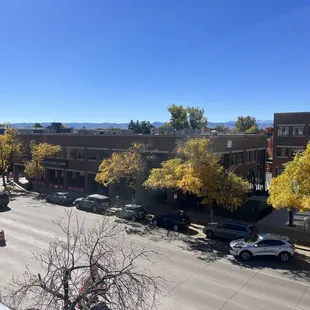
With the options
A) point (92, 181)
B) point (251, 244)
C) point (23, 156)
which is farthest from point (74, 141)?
point (251, 244)

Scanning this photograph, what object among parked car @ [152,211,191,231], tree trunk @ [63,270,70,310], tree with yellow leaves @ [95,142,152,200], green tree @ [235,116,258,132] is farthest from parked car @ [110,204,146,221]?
green tree @ [235,116,258,132]

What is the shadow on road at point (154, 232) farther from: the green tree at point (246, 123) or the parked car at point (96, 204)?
the green tree at point (246, 123)

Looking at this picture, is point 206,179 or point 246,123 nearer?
point 206,179

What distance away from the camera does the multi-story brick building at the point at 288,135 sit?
47.4 metres

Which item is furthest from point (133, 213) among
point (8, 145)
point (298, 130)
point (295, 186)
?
point (298, 130)

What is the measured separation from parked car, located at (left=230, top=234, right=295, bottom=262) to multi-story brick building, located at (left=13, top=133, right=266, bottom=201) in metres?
15.2

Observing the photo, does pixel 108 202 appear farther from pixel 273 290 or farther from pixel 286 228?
pixel 273 290

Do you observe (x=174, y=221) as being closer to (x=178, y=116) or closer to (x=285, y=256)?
(x=285, y=256)

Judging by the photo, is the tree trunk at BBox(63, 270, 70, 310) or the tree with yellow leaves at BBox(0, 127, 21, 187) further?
the tree with yellow leaves at BBox(0, 127, 21, 187)

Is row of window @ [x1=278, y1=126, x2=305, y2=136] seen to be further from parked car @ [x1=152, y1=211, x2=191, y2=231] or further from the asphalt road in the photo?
the asphalt road

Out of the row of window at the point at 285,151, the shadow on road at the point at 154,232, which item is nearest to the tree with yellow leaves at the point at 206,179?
the shadow on road at the point at 154,232

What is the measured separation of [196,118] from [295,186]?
359 feet

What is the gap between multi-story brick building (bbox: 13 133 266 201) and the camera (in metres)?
37.5

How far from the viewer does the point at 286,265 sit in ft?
67.9
